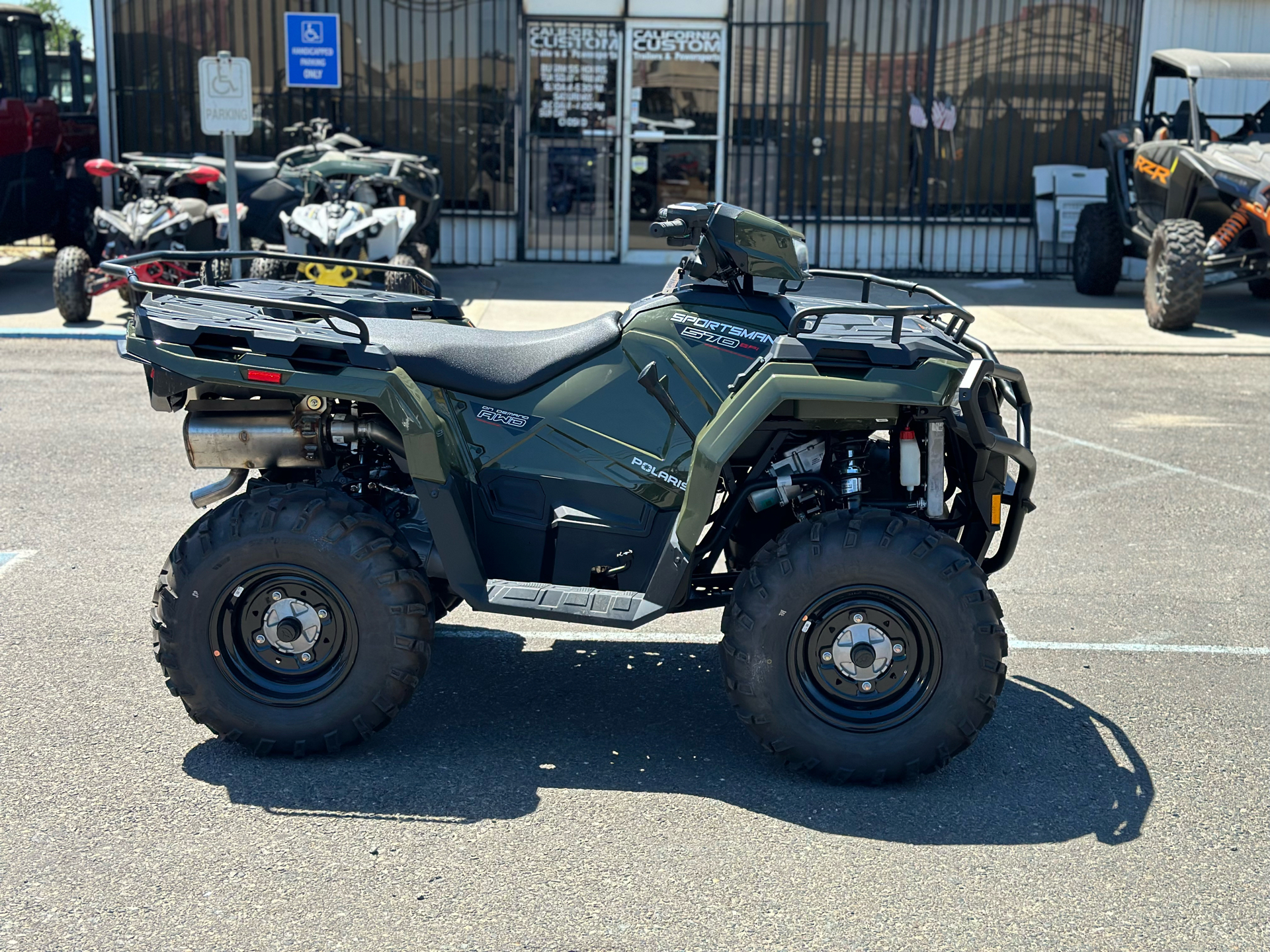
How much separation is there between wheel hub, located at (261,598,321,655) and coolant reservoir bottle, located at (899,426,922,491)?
1.86m

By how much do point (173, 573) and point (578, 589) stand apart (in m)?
1.23

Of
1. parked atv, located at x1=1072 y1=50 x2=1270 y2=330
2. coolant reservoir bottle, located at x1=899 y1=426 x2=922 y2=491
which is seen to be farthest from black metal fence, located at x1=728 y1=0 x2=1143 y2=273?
coolant reservoir bottle, located at x1=899 y1=426 x2=922 y2=491

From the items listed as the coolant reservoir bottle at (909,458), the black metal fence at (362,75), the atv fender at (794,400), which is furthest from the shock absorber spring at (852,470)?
the black metal fence at (362,75)

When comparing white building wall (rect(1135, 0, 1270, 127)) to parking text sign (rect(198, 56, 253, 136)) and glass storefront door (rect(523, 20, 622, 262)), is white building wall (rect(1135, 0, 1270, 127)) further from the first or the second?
parking text sign (rect(198, 56, 253, 136))

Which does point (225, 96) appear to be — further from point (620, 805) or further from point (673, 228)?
point (620, 805)

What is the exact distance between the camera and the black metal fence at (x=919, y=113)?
15.7 m

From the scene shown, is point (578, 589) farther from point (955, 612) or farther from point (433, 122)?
point (433, 122)

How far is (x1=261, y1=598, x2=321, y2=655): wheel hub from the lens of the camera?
4145 millimetres

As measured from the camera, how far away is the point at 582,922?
3.40 meters

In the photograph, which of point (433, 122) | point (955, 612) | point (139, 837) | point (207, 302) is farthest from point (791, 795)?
point (433, 122)

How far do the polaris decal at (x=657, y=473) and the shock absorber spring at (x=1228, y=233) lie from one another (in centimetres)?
938

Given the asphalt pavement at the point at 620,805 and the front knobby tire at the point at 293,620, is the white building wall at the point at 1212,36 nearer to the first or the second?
the asphalt pavement at the point at 620,805

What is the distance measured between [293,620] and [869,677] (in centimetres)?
175

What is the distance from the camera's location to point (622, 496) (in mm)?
4340
